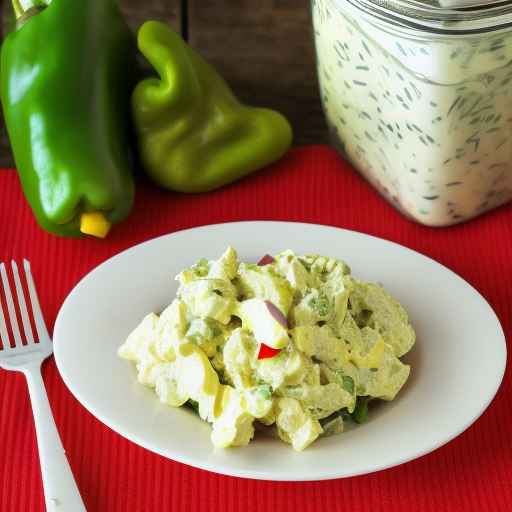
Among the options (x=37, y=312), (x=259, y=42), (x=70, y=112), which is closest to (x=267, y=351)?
(x=37, y=312)

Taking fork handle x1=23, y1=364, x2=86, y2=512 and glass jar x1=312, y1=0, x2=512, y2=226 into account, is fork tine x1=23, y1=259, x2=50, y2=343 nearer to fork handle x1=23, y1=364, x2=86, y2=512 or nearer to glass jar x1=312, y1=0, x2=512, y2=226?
Answer: fork handle x1=23, y1=364, x2=86, y2=512

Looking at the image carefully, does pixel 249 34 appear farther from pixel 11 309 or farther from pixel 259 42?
pixel 11 309

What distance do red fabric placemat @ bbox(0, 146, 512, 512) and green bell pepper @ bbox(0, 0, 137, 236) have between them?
6cm

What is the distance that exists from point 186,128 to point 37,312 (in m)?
0.53

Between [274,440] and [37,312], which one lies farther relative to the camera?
[37,312]

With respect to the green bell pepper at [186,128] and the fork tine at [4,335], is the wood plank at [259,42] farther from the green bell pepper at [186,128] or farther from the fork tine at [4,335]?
the fork tine at [4,335]

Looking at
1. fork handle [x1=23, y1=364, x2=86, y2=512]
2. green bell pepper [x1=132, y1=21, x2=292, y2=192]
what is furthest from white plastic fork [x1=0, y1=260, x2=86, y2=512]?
green bell pepper [x1=132, y1=21, x2=292, y2=192]

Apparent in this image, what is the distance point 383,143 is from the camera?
1.61 meters

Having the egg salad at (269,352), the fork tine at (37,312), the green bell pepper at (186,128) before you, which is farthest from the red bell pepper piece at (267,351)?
the green bell pepper at (186,128)

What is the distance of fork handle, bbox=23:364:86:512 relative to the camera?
1.08 m

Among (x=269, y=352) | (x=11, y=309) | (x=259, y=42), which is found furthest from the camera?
(x=259, y=42)

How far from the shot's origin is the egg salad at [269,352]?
1.12 meters

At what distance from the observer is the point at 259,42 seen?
88.0 inches

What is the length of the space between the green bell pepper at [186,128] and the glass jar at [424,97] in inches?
7.1
